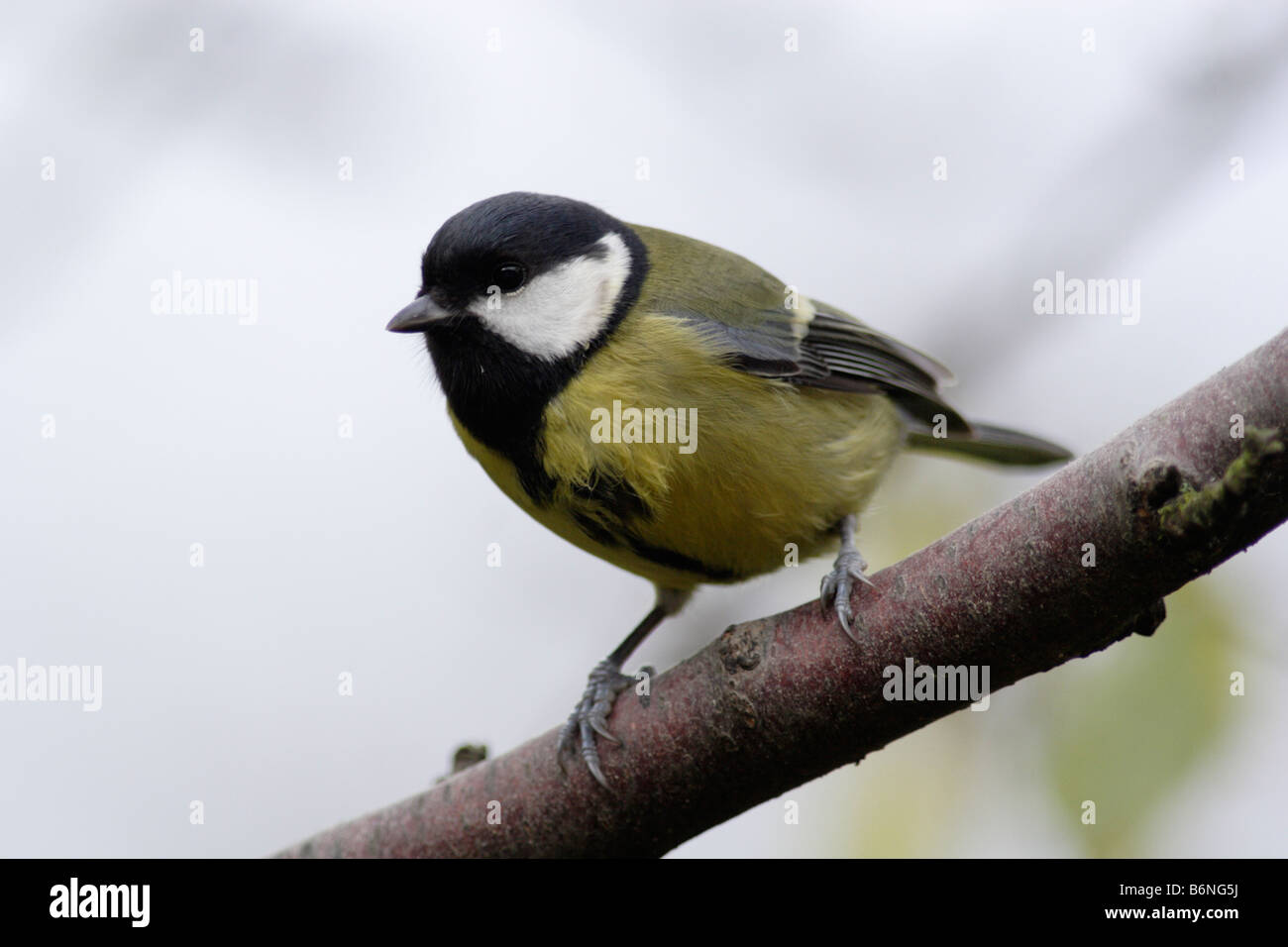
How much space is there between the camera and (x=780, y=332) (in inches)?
123

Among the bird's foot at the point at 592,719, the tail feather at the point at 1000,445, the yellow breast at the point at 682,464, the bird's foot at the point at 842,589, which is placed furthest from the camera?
the tail feather at the point at 1000,445

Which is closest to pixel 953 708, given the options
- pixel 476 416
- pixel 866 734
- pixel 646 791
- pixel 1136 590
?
pixel 866 734

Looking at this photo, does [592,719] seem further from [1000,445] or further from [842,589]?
[1000,445]

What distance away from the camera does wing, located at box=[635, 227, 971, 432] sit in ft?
9.78

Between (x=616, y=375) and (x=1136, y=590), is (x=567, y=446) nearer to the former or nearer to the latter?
(x=616, y=375)

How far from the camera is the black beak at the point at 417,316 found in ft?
9.09

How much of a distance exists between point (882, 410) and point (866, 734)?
1.35 meters

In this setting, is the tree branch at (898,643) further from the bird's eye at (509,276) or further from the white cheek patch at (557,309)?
the bird's eye at (509,276)

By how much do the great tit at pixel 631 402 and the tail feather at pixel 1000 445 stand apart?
1.74 feet

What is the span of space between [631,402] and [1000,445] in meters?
1.50

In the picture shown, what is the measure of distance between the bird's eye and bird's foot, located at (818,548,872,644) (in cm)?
104

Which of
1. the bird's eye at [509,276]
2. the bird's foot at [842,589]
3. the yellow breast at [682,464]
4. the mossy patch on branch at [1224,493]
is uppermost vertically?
the bird's eye at [509,276]

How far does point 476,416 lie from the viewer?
282 centimetres

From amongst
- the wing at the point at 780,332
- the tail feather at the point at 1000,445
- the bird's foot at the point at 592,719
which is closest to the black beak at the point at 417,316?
the wing at the point at 780,332
